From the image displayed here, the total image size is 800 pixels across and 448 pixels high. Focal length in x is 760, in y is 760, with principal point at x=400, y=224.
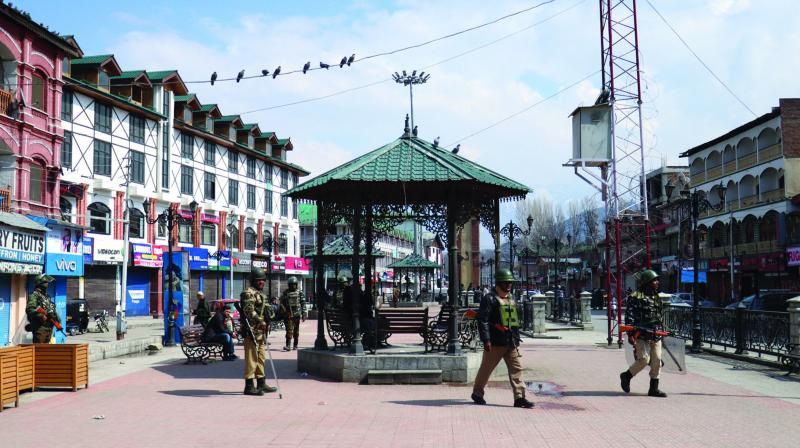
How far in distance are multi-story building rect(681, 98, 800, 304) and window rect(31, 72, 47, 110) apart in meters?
37.9

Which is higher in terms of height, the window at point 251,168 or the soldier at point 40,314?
the window at point 251,168

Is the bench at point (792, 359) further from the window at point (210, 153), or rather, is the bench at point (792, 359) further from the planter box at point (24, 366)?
the window at point (210, 153)

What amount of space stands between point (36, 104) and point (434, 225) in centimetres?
1584

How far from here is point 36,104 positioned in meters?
25.0

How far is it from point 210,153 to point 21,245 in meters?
32.0

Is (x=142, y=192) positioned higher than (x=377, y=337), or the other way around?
(x=142, y=192)

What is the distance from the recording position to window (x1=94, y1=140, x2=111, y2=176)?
1575 inches

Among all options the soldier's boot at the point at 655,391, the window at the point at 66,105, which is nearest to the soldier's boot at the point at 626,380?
the soldier's boot at the point at 655,391

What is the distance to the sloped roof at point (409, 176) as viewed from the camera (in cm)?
1392

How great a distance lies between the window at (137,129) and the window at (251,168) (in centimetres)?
1412

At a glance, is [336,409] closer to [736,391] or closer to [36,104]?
[736,391]

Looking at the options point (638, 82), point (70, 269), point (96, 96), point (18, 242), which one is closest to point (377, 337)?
point (18, 242)

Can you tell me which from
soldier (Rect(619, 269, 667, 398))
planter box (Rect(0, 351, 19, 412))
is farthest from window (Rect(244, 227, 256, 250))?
soldier (Rect(619, 269, 667, 398))

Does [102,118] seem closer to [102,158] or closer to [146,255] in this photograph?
[102,158]
